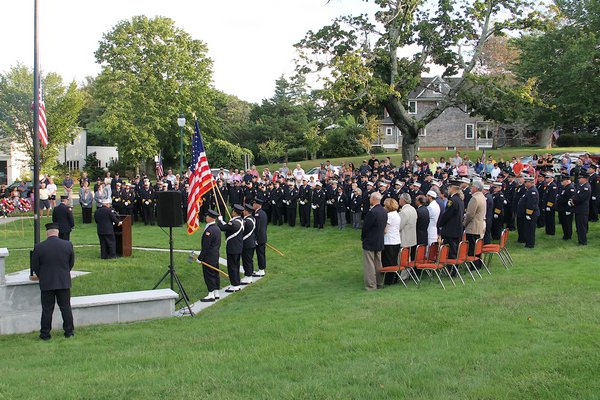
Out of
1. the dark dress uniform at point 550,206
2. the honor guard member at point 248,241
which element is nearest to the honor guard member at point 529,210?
the dark dress uniform at point 550,206

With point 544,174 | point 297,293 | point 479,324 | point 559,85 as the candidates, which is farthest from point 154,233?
point 559,85

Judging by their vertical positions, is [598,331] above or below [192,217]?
below

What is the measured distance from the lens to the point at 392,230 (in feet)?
39.6

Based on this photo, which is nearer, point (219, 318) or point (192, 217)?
point (219, 318)

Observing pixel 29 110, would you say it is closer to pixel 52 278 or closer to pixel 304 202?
pixel 304 202

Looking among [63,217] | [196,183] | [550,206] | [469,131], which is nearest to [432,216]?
[196,183]

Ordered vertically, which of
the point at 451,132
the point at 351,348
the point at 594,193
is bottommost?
the point at 351,348

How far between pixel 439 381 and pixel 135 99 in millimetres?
48139

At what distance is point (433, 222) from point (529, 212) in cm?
372

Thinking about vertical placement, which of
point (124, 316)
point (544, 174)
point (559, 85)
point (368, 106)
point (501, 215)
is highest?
point (559, 85)

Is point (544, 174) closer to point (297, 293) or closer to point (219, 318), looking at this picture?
point (297, 293)

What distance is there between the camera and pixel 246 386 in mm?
5867

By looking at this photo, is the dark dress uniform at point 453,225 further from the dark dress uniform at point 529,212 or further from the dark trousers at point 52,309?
the dark trousers at point 52,309

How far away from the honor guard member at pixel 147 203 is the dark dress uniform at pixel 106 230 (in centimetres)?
794
